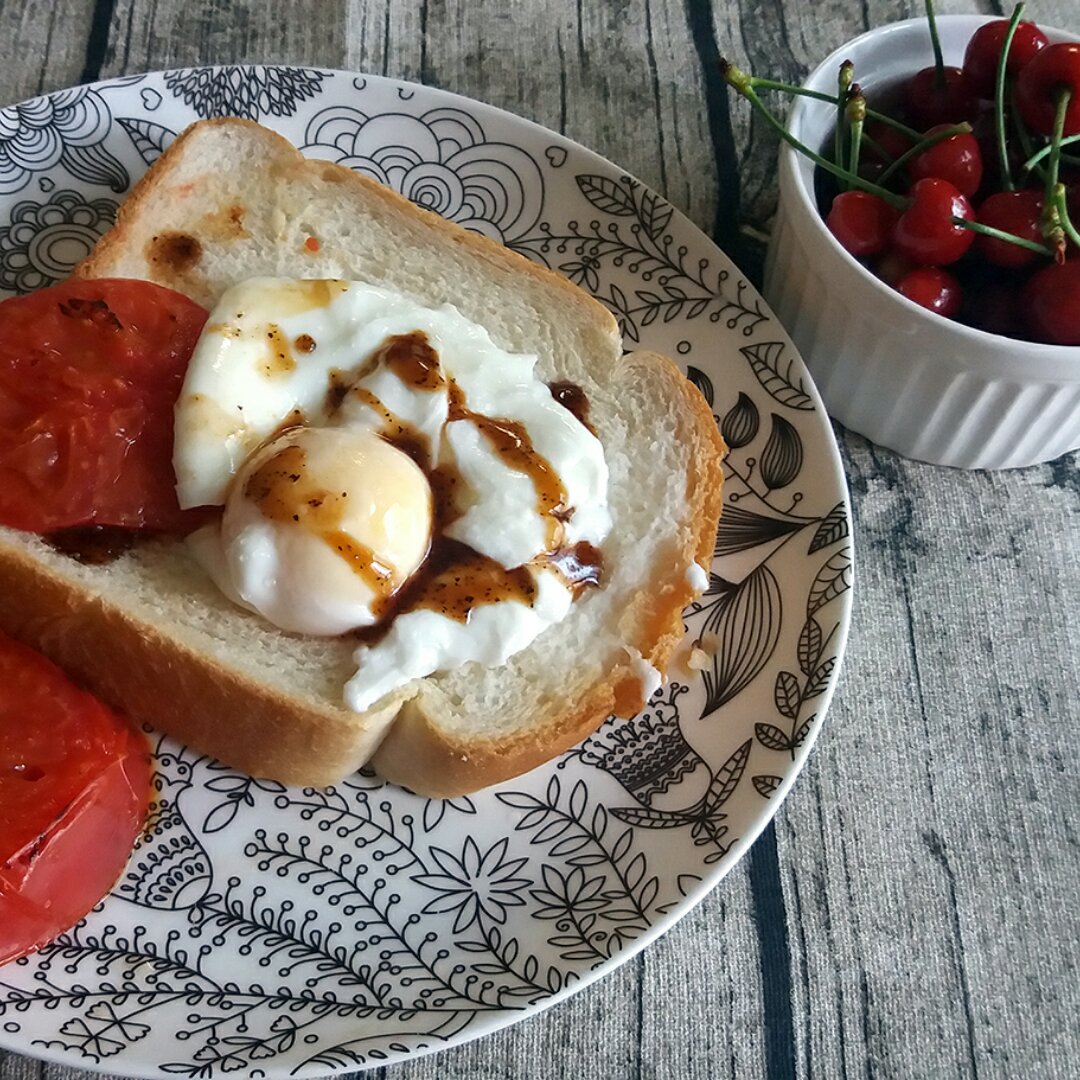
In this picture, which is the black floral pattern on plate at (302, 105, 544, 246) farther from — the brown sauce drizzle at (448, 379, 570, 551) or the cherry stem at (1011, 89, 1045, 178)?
the cherry stem at (1011, 89, 1045, 178)

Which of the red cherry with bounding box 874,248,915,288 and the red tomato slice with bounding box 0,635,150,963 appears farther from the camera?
the red cherry with bounding box 874,248,915,288

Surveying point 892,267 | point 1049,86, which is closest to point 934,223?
point 892,267

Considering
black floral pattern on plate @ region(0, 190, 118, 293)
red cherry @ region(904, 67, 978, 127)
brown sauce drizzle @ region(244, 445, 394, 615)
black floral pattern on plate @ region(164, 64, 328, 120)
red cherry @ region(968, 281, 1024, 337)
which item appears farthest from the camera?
black floral pattern on plate @ region(164, 64, 328, 120)

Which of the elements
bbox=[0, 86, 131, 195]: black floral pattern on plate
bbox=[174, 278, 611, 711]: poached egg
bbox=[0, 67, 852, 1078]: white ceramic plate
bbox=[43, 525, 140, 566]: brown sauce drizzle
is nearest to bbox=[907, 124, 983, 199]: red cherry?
bbox=[0, 67, 852, 1078]: white ceramic plate

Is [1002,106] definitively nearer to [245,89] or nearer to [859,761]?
[859,761]

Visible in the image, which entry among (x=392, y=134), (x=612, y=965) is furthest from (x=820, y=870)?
(x=392, y=134)

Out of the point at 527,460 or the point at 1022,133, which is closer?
the point at 527,460
